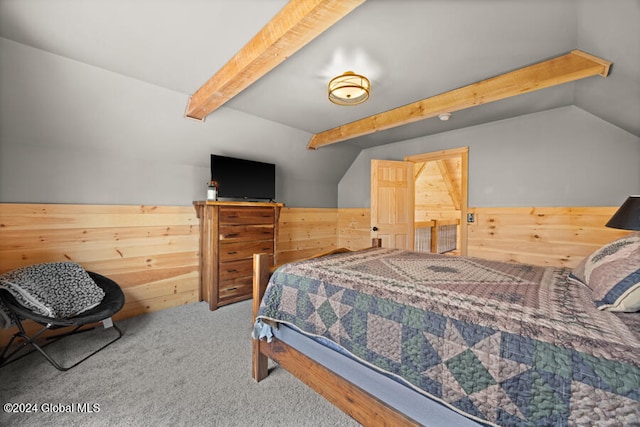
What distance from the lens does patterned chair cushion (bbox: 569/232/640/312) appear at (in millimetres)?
1016

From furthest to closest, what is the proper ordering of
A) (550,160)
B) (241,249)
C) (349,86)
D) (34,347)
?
(241,249)
(550,160)
(349,86)
(34,347)

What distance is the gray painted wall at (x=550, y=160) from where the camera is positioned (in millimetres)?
2752

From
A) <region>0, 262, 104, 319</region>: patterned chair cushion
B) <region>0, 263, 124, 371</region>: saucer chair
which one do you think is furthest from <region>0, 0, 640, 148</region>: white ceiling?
<region>0, 263, 124, 371</region>: saucer chair

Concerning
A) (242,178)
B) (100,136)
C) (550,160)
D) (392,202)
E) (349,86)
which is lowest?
(392,202)

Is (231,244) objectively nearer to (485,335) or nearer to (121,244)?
(121,244)

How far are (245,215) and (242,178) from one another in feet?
1.78

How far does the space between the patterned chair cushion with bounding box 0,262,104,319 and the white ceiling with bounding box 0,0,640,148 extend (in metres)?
1.71

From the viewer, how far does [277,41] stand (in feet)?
5.24

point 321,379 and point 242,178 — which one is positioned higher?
point 242,178

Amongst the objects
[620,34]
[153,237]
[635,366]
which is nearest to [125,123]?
[153,237]

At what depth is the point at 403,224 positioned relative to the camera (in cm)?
430

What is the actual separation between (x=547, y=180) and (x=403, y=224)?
1865 mm

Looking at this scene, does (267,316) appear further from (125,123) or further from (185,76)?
(125,123)

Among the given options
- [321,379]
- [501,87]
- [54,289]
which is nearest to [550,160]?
[501,87]
